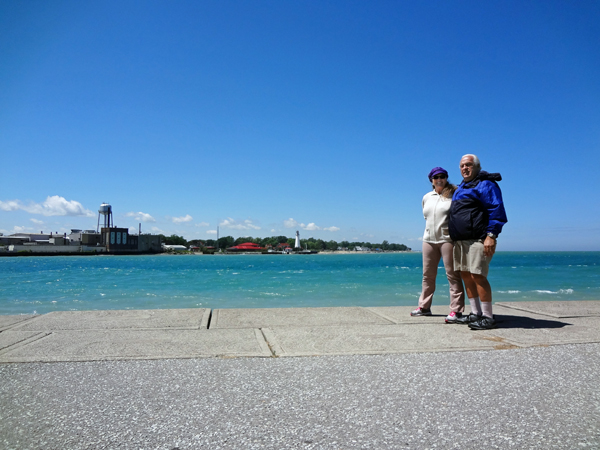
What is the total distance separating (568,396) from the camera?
229cm

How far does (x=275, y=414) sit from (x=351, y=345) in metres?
1.51

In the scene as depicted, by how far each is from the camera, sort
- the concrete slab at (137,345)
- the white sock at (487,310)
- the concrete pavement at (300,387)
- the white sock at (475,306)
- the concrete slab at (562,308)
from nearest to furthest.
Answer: the concrete pavement at (300,387)
the concrete slab at (137,345)
the white sock at (487,310)
the white sock at (475,306)
the concrete slab at (562,308)

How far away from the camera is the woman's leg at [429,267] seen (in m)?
4.89

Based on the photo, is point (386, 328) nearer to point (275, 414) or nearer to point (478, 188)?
point (478, 188)

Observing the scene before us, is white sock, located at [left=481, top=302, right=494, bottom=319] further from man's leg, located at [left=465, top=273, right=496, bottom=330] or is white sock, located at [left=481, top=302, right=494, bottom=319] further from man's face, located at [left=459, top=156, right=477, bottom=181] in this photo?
man's face, located at [left=459, top=156, right=477, bottom=181]

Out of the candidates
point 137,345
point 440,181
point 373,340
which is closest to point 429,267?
point 440,181

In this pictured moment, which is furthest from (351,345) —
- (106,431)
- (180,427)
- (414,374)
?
(106,431)

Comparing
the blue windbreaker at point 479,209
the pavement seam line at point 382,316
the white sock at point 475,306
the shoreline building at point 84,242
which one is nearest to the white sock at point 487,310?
the white sock at point 475,306

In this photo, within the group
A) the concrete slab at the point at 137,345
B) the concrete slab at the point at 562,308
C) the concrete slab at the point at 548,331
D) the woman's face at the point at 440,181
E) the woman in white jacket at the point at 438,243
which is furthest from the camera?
the concrete slab at the point at 562,308

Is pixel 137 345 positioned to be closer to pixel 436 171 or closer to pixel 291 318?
pixel 291 318

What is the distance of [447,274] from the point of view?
197 inches

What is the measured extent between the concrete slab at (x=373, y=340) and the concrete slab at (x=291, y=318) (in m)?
0.37

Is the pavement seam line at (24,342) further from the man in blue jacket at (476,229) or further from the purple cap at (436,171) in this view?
the purple cap at (436,171)

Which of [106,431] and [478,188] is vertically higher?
[478,188]
